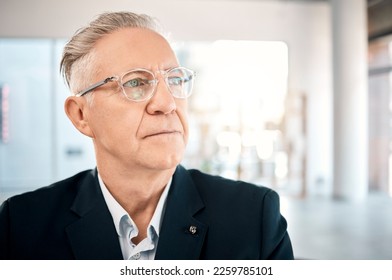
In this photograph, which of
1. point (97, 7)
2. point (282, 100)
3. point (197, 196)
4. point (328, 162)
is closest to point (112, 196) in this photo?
point (197, 196)

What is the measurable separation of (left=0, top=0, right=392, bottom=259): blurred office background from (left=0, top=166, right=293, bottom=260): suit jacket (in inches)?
5.5

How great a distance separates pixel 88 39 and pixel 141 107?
23cm

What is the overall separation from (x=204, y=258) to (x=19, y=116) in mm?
1086

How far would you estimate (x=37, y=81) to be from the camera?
1762mm

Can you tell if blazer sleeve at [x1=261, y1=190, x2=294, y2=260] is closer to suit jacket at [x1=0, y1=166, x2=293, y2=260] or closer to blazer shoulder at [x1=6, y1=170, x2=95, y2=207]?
suit jacket at [x1=0, y1=166, x2=293, y2=260]

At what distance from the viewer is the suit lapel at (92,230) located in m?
1.14

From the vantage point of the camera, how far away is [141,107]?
106 cm

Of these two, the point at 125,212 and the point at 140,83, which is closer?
the point at 140,83

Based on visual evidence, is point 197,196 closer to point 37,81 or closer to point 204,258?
point 204,258

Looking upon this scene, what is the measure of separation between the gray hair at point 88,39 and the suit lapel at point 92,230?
305 mm

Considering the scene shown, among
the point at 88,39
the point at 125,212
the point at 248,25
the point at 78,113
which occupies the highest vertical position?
the point at 248,25

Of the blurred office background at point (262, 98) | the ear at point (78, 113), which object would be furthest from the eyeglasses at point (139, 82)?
the blurred office background at point (262, 98)

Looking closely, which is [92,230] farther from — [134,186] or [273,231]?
[273,231]

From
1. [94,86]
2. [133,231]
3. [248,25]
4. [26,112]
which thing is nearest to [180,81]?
[94,86]
